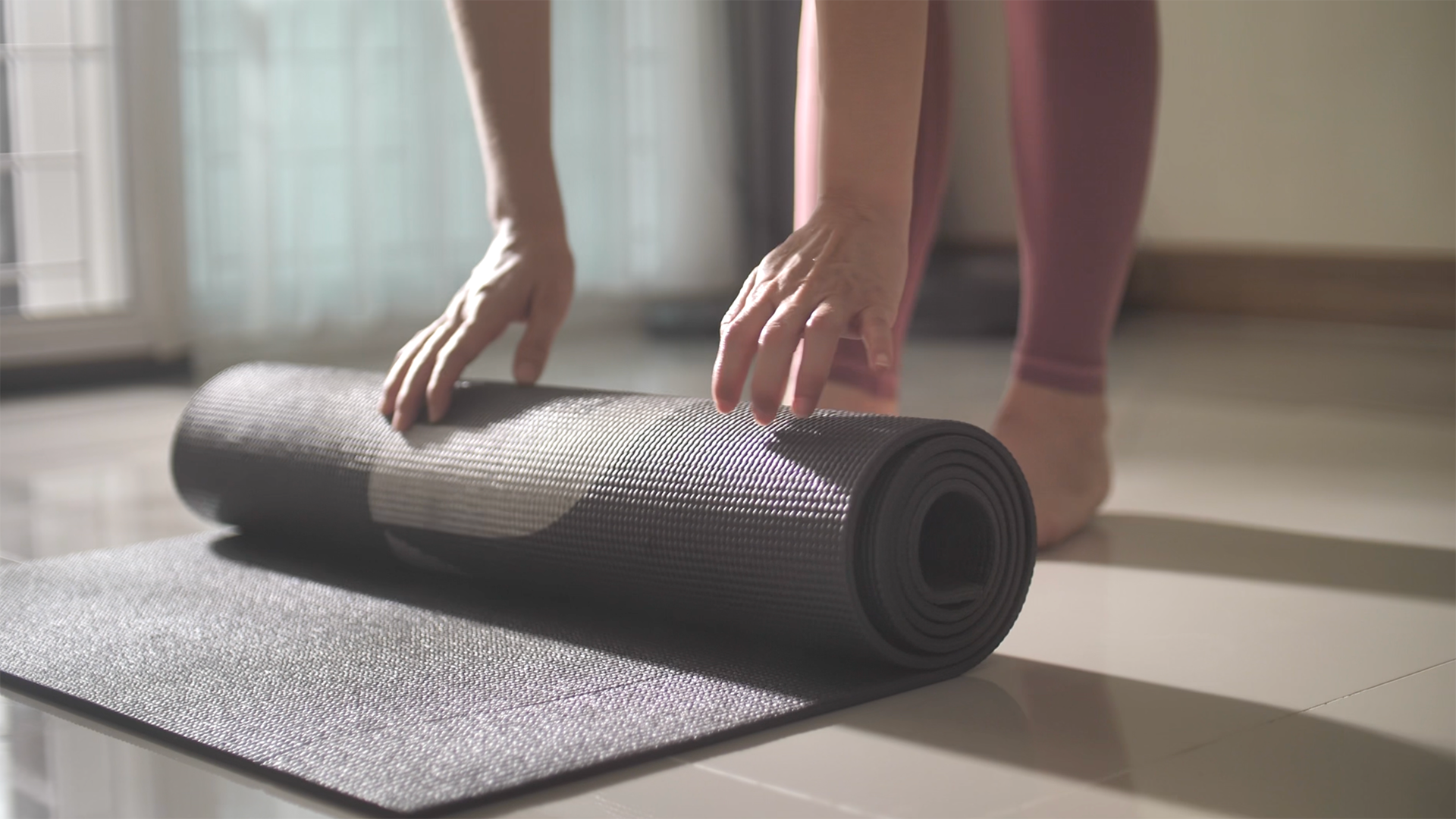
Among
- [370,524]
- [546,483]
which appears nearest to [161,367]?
[370,524]

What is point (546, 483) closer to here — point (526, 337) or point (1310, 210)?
point (526, 337)

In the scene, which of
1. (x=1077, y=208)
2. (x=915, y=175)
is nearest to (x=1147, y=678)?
(x=1077, y=208)

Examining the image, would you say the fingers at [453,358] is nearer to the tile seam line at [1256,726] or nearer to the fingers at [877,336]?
the fingers at [877,336]

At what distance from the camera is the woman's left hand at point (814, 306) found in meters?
1.13

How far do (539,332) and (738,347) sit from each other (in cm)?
43

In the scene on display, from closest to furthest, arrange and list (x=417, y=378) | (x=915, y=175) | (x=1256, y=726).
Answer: (x=1256, y=726)
(x=417, y=378)
(x=915, y=175)

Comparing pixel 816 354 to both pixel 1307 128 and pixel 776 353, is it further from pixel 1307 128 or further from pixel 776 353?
pixel 1307 128

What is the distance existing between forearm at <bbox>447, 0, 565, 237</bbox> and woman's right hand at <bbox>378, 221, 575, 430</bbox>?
25 mm

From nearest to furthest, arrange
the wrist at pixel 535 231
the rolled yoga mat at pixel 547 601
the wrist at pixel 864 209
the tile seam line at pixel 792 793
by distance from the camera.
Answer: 1. the tile seam line at pixel 792 793
2. the rolled yoga mat at pixel 547 601
3. the wrist at pixel 864 209
4. the wrist at pixel 535 231

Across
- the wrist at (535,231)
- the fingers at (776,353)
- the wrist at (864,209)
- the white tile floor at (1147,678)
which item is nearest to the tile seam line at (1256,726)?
the white tile floor at (1147,678)

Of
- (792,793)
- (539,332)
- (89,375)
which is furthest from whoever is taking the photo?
(89,375)

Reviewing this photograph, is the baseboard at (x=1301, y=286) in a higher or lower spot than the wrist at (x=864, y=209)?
lower

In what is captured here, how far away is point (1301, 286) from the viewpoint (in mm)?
4238

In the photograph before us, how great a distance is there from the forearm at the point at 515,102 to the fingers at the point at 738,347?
45 centimetres
